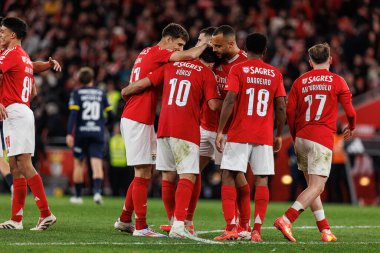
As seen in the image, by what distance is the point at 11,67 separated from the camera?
1060 centimetres

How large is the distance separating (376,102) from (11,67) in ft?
44.0

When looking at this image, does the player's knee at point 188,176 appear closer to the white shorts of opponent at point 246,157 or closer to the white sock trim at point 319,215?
the white shorts of opponent at point 246,157

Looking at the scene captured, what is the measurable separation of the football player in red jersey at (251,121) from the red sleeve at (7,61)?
254 cm

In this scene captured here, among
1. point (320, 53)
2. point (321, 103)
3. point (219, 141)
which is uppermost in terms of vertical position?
point (320, 53)

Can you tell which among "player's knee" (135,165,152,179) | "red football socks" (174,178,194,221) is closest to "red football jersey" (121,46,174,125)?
"player's knee" (135,165,152,179)

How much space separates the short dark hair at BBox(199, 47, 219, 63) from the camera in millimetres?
10466

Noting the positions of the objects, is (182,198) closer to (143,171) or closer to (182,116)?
(143,171)

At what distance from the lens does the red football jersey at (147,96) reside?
1038 centimetres

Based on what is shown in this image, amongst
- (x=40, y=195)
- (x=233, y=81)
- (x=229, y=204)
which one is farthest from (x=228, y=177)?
(x=40, y=195)

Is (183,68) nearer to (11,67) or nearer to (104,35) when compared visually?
(11,67)

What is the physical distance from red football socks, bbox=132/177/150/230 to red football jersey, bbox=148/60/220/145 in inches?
23.6

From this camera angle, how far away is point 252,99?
9.94 metres

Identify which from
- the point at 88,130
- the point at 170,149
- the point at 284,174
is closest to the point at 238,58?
the point at 170,149

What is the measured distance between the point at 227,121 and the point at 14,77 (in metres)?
2.53
